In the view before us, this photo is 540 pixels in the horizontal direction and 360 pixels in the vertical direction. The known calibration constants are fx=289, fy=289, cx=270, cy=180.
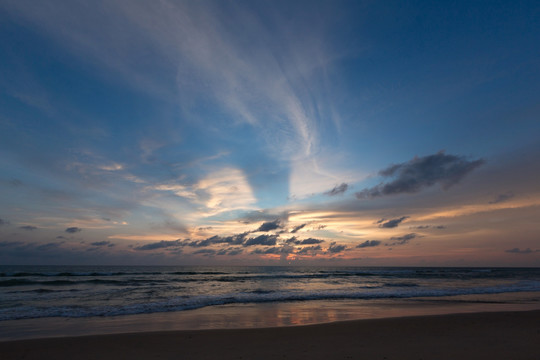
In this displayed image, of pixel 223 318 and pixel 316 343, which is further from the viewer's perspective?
pixel 223 318

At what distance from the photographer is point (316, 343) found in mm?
8805

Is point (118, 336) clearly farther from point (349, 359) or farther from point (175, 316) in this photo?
point (349, 359)

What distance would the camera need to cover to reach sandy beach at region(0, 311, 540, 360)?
7.80 m

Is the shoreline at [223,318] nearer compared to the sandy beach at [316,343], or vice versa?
the sandy beach at [316,343]

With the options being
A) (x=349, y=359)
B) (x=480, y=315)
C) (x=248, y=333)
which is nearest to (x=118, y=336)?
(x=248, y=333)

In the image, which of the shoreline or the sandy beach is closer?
the sandy beach

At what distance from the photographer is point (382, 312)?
15211mm

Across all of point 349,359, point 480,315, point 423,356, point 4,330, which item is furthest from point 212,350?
point 480,315

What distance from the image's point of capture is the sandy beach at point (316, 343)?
7.80m

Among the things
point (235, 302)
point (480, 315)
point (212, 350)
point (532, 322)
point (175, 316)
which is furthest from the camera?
point (235, 302)

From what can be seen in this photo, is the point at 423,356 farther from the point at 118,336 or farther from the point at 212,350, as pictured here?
the point at 118,336

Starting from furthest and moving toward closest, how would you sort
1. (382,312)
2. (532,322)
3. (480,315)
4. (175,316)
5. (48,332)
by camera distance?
(382,312)
(175,316)
(480,315)
(532,322)
(48,332)

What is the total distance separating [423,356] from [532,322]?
8549mm

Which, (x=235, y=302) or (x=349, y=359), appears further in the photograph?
(x=235, y=302)
